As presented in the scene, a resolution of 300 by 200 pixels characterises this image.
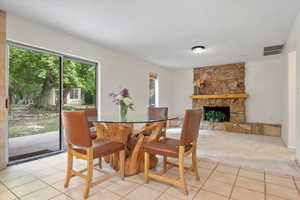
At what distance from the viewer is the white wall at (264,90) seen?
4867 mm

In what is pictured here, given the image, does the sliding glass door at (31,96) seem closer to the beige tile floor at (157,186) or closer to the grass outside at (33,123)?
the grass outside at (33,123)

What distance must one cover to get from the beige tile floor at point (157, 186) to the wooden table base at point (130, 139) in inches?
6.3

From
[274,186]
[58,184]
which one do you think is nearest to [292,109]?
[274,186]

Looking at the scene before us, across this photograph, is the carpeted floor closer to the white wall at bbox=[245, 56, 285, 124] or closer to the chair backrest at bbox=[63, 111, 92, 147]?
the white wall at bbox=[245, 56, 285, 124]

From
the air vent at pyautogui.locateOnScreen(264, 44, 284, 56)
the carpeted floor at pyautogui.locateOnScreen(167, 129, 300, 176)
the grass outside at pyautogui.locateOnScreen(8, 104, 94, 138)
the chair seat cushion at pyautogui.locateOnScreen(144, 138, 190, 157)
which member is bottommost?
the carpeted floor at pyautogui.locateOnScreen(167, 129, 300, 176)

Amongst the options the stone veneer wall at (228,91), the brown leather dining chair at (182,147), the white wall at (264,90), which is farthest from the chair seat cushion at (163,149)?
the white wall at (264,90)

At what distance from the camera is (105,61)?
3.86 metres

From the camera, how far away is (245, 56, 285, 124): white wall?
4.87 meters

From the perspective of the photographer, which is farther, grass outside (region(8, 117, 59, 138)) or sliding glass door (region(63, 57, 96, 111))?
sliding glass door (region(63, 57, 96, 111))

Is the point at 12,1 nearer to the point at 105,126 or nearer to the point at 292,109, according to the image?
the point at 105,126

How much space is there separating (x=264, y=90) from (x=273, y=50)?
4.99 ft

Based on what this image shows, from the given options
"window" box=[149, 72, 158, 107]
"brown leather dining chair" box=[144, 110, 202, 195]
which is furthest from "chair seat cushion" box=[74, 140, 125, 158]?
"window" box=[149, 72, 158, 107]

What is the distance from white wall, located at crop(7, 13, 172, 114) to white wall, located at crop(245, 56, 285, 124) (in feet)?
9.60

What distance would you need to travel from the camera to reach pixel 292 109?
3209 millimetres
